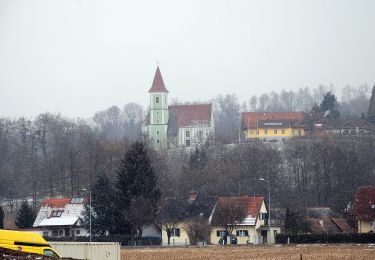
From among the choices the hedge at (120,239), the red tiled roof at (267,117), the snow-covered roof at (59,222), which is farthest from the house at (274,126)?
the hedge at (120,239)

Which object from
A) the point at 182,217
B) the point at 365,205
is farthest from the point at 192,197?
the point at 365,205

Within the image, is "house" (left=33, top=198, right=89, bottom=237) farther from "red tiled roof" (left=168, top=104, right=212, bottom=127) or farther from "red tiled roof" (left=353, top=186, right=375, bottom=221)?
"red tiled roof" (left=168, top=104, right=212, bottom=127)

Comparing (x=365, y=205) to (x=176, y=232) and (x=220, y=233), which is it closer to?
(x=220, y=233)

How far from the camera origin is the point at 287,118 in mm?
161875

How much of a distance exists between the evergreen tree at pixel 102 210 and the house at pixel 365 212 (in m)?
20.5

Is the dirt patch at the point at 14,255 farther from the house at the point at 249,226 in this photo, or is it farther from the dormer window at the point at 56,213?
the dormer window at the point at 56,213

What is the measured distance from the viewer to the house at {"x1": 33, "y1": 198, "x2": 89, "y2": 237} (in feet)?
307

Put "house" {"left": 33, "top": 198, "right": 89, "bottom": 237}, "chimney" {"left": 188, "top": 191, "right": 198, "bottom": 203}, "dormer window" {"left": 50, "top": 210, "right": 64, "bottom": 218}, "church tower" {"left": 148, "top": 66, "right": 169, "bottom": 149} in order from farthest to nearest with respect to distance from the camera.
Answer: "church tower" {"left": 148, "top": 66, "right": 169, "bottom": 149} → "dormer window" {"left": 50, "top": 210, "right": 64, "bottom": 218} → "house" {"left": 33, "top": 198, "right": 89, "bottom": 237} → "chimney" {"left": 188, "top": 191, "right": 198, "bottom": 203}

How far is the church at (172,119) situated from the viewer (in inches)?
6496

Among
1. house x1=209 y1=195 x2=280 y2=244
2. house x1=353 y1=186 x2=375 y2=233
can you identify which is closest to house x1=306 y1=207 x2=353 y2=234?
house x1=353 y1=186 x2=375 y2=233

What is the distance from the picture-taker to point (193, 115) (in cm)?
16662

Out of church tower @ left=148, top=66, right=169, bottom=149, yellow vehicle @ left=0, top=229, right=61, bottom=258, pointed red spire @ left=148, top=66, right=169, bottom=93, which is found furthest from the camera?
pointed red spire @ left=148, top=66, right=169, bottom=93

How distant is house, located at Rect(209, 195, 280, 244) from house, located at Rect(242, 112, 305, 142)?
7471cm

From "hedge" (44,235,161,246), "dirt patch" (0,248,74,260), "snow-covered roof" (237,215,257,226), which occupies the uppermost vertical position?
"snow-covered roof" (237,215,257,226)
